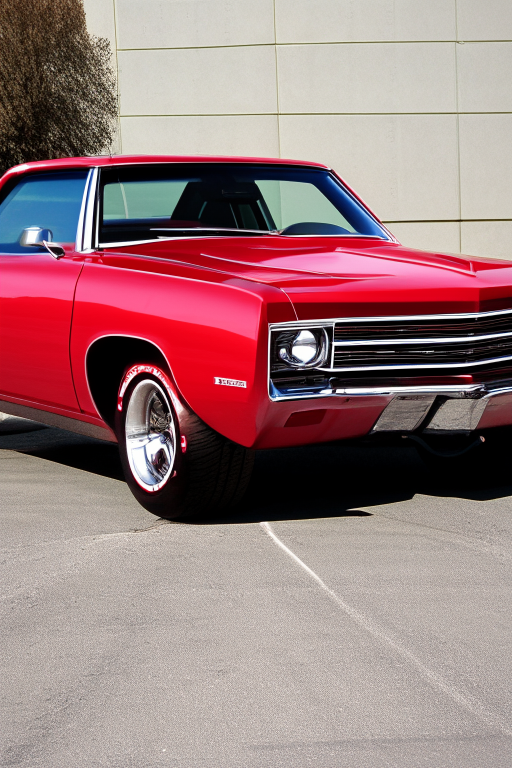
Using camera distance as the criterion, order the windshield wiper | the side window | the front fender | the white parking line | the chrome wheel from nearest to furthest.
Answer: the white parking line → the front fender → the chrome wheel → the windshield wiper → the side window

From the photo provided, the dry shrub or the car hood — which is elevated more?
the dry shrub

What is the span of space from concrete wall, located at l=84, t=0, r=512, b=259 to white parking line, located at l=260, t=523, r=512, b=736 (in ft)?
53.0

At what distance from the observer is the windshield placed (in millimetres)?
5172

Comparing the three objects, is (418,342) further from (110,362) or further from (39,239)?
(39,239)

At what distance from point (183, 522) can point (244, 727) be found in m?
2.03

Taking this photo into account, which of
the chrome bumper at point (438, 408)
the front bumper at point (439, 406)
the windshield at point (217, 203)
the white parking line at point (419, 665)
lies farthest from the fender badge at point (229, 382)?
the windshield at point (217, 203)

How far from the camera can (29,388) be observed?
17.2 ft

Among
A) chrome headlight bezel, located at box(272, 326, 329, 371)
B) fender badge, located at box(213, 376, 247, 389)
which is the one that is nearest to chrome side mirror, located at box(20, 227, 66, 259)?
fender badge, located at box(213, 376, 247, 389)

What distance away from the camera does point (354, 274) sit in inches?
166

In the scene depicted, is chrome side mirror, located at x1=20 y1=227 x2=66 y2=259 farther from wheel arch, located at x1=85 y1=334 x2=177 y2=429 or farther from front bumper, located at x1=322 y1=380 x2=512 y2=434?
front bumper, located at x1=322 y1=380 x2=512 y2=434

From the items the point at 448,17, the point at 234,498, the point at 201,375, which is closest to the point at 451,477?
the point at 234,498

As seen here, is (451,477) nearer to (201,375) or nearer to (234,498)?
(234,498)

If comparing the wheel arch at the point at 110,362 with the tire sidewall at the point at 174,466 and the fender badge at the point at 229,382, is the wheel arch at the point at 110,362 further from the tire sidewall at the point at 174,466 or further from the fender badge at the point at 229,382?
the fender badge at the point at 229,382

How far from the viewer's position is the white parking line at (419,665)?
2520mm
